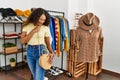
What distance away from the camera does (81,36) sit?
2.73 metres

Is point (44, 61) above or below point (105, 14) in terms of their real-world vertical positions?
below

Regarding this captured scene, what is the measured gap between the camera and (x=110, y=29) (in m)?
3.74

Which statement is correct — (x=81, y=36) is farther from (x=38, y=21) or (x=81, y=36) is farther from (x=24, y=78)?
(x=24, y=78)

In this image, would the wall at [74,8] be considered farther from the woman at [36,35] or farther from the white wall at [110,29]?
the woman at [36,35]

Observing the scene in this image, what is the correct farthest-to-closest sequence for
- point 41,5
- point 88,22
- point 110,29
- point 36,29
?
point 41,5, point 110,29, point 88,22, point 36,29

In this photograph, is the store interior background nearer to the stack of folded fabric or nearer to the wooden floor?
the wooden floor

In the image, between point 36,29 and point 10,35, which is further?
point 10,35

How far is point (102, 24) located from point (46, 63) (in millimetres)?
2315

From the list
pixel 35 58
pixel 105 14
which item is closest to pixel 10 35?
pixel 35 58

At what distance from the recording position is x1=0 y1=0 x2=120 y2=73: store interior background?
362 centimetres

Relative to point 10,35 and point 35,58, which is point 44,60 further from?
point 10,35

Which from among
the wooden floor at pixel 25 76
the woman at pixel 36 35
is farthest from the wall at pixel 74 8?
the woman at pixel 36 35

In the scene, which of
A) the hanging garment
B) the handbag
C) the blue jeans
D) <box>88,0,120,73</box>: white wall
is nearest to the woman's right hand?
the blue jeans

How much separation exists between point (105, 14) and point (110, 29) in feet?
1.23
